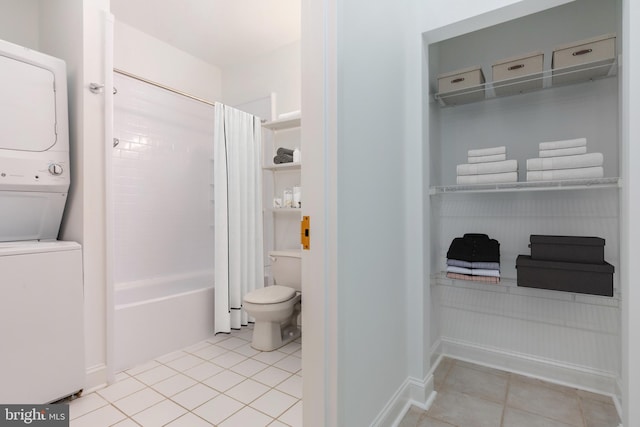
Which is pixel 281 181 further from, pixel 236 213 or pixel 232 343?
pixel 232 343

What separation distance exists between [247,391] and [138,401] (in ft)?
1.96

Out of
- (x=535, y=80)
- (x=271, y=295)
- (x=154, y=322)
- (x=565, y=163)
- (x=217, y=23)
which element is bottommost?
(x=154, y=322)

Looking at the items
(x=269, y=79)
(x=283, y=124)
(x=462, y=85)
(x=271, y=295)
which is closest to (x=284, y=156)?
(x=283, y=124)

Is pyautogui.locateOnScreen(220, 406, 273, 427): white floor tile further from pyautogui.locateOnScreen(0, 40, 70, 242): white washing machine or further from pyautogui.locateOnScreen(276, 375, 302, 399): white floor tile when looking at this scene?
pyautogui.locateOnScreen(0, 40, 70, 242): white washing machine

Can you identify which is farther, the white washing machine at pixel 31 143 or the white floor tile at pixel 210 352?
the white floor tile at pixel 210 352

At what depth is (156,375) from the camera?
1994mm

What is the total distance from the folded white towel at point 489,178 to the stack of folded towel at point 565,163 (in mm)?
83

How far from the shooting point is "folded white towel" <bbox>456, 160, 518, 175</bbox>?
Result: 1.80m

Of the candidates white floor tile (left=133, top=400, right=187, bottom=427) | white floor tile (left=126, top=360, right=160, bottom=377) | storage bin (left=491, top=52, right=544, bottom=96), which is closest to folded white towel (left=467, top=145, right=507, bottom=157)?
storage bin (left=491, top=52, right=544, bottom=96)

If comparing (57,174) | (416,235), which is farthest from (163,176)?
(416,235)

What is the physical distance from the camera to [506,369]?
6.64ft

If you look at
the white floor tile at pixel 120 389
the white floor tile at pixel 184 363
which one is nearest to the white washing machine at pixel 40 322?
the white floor tile at pixel 120 389

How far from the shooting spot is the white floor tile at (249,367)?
2.03 m

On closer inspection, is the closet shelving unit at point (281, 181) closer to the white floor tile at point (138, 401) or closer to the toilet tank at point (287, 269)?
the toilet tank at point (287, 269)
